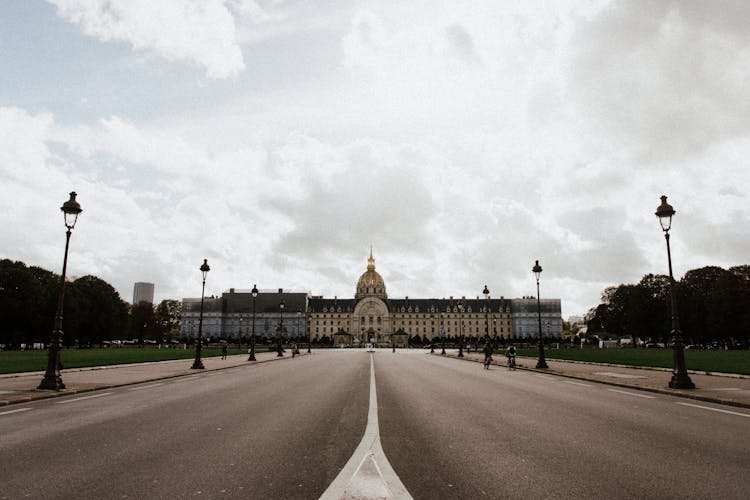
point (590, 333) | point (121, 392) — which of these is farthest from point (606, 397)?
point (590, 333)

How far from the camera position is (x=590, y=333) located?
159500 mm

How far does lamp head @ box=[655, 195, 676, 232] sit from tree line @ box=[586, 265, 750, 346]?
63.4 m

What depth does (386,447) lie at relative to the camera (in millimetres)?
7066

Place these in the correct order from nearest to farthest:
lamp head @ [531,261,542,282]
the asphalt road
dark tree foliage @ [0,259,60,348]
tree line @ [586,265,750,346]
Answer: the asphalt road
lamp head @ [531,261,542,282]
dark tree foliage @ [0,259,60,348]
tree line @ [586,265,750,346]

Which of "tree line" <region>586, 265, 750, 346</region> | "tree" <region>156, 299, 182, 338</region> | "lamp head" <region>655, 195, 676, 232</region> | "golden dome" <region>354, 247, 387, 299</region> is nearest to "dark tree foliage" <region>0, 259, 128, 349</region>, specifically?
"tree" <region>156, 299, 182, 338</region>

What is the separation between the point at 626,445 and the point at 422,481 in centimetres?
374

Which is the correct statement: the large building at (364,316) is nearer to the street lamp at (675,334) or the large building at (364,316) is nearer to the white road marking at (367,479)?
the street lamp at (675,334)

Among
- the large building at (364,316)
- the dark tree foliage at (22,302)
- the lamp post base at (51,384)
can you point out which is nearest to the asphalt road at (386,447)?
the lamp post base at (51,384)

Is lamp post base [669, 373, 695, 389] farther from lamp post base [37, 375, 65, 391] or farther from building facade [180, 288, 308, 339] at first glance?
building facade [180, 288, 308, 339]

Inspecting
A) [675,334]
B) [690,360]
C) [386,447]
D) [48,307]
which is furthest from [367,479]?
[48,307]

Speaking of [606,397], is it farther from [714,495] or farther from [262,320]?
[262,320]

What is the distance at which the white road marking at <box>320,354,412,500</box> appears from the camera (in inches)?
185

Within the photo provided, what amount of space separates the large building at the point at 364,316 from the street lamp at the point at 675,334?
16126 cm

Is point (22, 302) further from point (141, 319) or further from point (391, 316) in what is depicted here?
point (391, 316)
